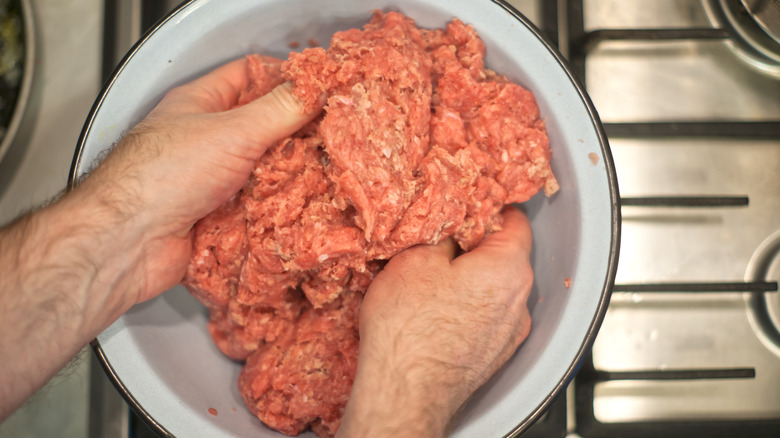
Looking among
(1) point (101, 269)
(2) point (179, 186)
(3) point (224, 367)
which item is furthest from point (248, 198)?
(3) point (224, 367)

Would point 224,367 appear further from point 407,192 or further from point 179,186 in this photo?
point 407,192

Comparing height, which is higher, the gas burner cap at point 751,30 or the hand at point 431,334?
the gas burner cap at point 751,30

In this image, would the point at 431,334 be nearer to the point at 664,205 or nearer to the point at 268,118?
the point at 268,118

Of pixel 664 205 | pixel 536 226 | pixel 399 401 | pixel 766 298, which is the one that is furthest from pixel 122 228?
pixel 766 298

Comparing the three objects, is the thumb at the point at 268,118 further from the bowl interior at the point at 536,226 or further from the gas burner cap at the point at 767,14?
the gas burner cap at the point at 767,14

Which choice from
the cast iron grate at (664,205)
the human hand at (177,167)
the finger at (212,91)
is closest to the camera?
the human hand at (177,167)

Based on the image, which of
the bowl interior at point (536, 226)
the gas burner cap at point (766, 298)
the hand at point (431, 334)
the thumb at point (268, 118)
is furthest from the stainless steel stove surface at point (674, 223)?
the thumb at point (268, 118)
